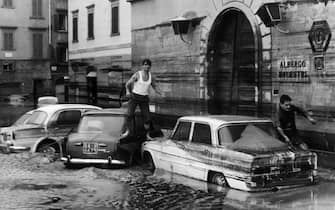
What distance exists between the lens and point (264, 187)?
34.3 ft

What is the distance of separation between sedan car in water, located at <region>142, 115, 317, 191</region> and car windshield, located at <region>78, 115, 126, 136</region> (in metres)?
1.82

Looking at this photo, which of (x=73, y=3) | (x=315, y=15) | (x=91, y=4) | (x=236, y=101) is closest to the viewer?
(x=315, y=15)

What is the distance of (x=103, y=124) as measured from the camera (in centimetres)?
1457

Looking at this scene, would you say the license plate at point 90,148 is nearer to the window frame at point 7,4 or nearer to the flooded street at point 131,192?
the flooded street at point 131,192

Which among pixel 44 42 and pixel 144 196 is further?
pixel 44 42

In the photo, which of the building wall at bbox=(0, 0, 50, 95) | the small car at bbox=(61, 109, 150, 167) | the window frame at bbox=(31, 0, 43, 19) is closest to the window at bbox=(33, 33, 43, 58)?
the building wall at bbox=(0, 0, 50, 95)

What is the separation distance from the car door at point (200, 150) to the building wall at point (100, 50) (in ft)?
61.9

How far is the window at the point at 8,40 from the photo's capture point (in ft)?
165

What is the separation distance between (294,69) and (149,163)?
4.53 m

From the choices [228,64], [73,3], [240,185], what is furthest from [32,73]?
[240,185]

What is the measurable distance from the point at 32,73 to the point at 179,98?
32.4m

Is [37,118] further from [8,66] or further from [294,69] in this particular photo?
[8,66]

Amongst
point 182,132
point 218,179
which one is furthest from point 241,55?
point 218,179

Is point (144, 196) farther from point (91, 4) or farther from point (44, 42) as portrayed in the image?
point (44, 42)
